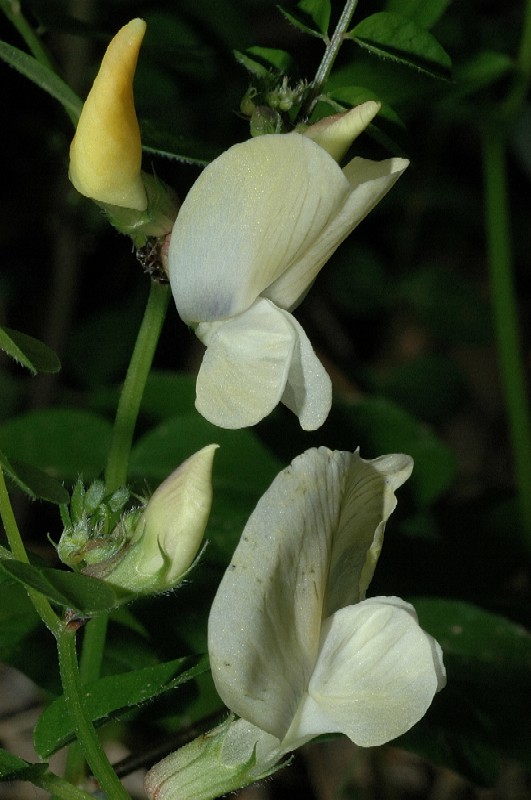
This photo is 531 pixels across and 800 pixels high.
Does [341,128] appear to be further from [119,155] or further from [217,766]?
[217,766]

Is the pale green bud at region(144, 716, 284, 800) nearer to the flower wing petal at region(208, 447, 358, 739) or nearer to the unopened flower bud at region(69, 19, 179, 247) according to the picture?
the flower wing petal at region(208, 447, 358, 739)

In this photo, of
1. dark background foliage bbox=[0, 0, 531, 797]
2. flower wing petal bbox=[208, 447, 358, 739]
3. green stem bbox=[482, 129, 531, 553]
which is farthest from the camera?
green stem bbox=[482, 129, 531, 553]

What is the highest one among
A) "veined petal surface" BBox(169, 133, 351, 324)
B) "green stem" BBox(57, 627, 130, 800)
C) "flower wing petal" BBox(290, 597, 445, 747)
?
"veined petal surface" BBox(169, 133, 351, 324)

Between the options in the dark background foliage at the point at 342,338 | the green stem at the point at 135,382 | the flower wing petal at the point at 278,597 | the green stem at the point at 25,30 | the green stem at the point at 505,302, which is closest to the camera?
the flower wing petal at the point at 278,597

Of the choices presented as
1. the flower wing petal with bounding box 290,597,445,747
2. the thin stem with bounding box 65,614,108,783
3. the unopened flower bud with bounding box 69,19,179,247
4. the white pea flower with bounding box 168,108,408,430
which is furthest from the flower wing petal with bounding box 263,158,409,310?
the thin stem with bounding box 65,614,108,783

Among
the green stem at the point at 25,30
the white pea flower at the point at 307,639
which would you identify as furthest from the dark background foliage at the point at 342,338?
the white pea flower at the point at 307,639

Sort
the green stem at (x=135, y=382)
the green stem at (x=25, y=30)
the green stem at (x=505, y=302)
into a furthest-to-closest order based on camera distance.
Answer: the green stem at (x=505, y=302), the green stem at (x=25, y=30), the green stem at (x=135, y=382)

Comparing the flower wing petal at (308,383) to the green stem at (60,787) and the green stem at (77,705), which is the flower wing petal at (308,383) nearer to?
the green stem at (77,705)
